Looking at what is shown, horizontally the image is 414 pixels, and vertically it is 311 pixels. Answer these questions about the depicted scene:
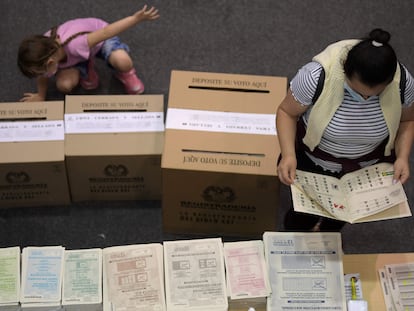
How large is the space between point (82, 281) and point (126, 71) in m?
1.11

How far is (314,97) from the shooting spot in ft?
4.90

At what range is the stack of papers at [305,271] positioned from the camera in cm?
156

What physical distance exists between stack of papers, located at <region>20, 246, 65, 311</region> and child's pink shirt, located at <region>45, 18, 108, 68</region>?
0.94m

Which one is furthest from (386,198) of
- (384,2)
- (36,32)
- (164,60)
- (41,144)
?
(36,32)

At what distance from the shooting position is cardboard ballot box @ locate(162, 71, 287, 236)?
6.13ft

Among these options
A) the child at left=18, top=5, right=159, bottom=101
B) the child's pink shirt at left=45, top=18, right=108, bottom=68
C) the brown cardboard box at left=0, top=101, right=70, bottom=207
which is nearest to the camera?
the brown cardboard box at left=0, top=101, right=70, bottom=207

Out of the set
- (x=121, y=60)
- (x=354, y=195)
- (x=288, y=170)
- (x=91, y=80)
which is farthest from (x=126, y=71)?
(x=354, y=195)

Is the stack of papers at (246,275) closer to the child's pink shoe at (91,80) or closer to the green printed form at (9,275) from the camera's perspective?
the green printed form at (9,275)

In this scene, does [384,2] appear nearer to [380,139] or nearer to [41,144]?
[380,139]

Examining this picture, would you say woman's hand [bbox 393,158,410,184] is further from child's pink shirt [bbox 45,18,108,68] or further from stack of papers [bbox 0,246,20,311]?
child's pink shirt [bbox 45,18,108,68]

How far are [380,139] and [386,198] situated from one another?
0.16m

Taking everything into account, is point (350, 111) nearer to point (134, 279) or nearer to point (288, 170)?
point (288, 170)

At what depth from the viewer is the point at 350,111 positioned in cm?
150

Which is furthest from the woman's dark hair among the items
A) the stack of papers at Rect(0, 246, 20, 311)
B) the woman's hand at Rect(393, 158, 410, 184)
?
the stack of papers at Rect(0, 246, 20, 311)
